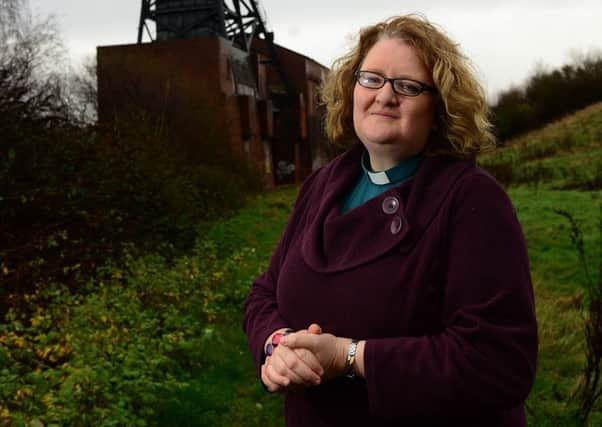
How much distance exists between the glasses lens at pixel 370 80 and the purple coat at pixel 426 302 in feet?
0.94

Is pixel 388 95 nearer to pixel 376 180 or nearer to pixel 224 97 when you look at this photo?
pixel 376 180

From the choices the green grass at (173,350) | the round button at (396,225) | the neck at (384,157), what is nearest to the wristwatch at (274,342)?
the round button at (396,225)

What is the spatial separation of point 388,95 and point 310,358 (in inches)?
31.0

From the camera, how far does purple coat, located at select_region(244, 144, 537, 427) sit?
74.6 inches

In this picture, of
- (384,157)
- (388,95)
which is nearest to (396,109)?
(388,95)

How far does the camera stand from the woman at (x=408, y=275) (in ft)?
6.24

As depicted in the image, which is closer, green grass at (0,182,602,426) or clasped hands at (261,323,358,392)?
clasped hands at (261,323,358,392)

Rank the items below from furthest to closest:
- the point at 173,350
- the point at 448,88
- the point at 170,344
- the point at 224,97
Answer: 1. the point at 224,97
2. the point at 173,350
3. the point at 170,344
4. the point at 448,88

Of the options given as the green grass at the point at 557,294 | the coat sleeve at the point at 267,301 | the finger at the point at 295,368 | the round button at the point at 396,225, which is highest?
the round button at the point at 396,225

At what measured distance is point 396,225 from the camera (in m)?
2.05

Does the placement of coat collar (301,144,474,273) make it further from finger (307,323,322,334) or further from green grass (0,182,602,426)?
green grass (0,182,602,426)

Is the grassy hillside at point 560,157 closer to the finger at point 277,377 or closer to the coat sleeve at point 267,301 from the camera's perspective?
the coat sleeve at point 267,301

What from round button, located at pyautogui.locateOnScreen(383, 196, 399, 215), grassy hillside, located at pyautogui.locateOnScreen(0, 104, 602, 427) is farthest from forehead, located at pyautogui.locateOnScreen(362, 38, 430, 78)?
grassy hillside, located at pyautogui.locateOnScreen(0, 104, 602, 427)

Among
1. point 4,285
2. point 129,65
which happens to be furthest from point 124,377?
point 129,65
